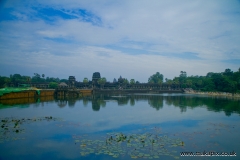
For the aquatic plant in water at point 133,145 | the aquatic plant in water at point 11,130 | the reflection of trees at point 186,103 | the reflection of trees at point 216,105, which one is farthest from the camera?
the reflection of trees at point 186,103

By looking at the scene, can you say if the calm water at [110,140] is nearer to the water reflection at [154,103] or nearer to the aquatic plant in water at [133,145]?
the aquatic plant in water at [133,145]

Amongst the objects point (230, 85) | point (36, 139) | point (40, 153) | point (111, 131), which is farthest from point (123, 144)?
point (230, 85)

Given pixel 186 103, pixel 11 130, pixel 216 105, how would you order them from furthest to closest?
pixel 186 103 < pixel 216 105 < pixel 11 130

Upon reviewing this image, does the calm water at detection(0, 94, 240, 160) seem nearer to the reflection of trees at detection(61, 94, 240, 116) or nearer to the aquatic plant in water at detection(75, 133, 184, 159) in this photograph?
the aquatic plant in water at detection(75, 133, 184, 159)

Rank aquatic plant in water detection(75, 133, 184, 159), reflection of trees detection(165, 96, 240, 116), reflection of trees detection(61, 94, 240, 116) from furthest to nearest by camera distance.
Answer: reflection of trees detection(61, 94, 240, 116), reflection of trees detection(165, 96, 240, 116), aquatic plant in water detection(75, 133, 184, 159)

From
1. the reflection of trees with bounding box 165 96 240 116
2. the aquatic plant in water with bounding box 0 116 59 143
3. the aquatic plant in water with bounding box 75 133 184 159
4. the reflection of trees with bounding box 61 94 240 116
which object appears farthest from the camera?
the reflection of trees with bounding box 61 94 240 116

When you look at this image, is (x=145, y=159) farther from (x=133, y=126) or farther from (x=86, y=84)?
(x=86, y=84)

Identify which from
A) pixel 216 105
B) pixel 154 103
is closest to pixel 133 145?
pixel 154 103

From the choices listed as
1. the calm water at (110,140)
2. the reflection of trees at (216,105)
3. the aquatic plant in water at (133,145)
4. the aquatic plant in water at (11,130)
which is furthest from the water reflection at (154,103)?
the aquatic plant in water at (133,145)

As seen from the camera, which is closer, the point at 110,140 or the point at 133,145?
the point at 133,145

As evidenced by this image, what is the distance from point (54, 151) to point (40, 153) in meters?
0.68

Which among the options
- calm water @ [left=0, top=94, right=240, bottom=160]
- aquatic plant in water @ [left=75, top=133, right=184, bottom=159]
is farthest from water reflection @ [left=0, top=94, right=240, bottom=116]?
aquatic plant in water @ [left=75, top=133, right=184, bottom=159]

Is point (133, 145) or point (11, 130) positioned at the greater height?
point (11, 130)

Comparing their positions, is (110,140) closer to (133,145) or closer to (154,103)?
(133,145)
